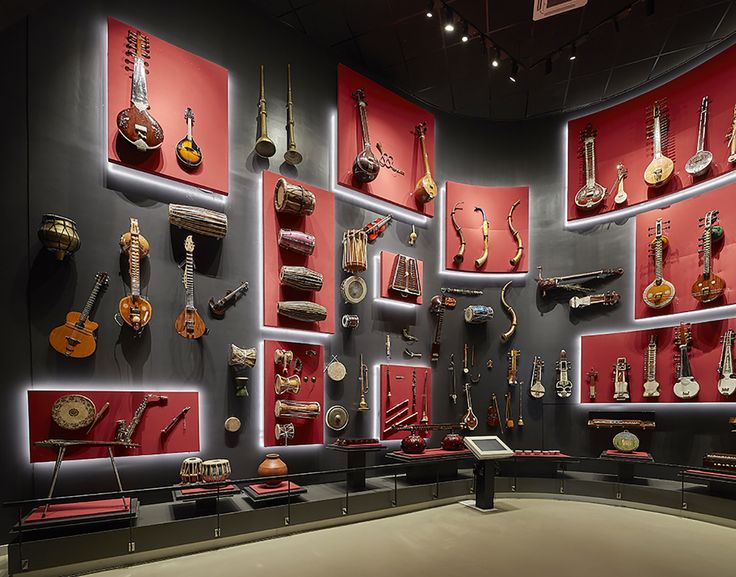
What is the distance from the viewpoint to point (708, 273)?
591 cm

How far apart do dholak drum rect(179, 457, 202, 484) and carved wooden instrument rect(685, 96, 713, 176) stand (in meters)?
7.46

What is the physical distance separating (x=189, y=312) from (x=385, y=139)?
4.14m

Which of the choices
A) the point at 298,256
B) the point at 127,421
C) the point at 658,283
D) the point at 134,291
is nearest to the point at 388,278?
the point at 298,256

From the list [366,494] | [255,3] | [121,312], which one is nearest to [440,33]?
[255,3]

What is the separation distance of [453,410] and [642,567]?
3.58 m

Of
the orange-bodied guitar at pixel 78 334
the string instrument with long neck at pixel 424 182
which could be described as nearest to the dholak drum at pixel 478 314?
the string instrument with long neck at pixel 424 182

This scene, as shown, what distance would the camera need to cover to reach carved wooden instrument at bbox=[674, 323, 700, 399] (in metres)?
5.96

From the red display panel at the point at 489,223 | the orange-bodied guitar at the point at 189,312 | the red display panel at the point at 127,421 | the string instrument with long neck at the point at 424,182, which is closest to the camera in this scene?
the red display panel at the point at 127,421

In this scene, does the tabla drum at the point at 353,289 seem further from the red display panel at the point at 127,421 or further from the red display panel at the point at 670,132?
the red display panel at the point at 670,132

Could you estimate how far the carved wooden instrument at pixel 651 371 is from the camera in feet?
20.7

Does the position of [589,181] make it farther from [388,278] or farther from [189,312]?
[189,312]

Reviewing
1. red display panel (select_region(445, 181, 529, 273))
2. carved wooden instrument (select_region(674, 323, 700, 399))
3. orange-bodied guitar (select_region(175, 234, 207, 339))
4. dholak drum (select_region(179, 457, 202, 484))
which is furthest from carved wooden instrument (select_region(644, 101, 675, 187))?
dholak drum (select_region(179, 457, 202, 484))

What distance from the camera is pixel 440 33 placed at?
20.9ft

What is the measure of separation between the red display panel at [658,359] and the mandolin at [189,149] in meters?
6.33
